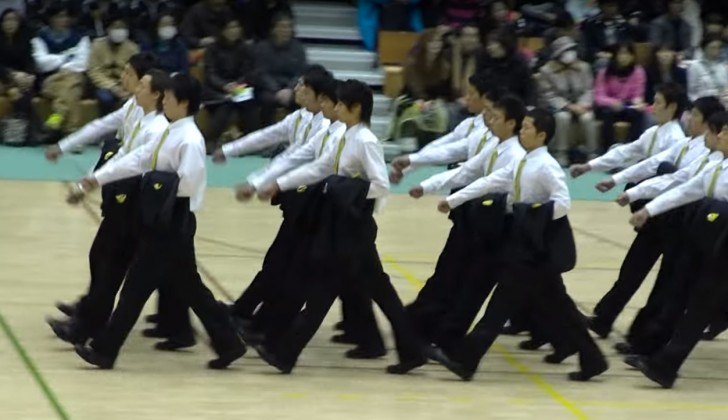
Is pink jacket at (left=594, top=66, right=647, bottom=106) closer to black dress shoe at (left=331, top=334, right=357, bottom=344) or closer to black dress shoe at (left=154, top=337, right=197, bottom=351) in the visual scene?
black dress shoe at (left=331, top=334, right=357, bottom=344)

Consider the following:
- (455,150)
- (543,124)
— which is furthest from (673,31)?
(543,124)

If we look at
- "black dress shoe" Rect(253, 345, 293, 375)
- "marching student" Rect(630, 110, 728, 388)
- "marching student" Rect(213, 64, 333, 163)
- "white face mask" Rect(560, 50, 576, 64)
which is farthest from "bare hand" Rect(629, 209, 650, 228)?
"white face mask" Rect(560, 50, 576, 64)

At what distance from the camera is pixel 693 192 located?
373 inches

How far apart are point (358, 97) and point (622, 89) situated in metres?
10.3

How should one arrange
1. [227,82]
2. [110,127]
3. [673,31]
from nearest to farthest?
[110,127] → [227,82] → [673,31]

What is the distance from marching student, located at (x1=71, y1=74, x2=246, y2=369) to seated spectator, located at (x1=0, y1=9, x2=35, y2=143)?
31.2 feet

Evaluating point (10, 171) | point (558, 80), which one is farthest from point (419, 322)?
point (558, 80)

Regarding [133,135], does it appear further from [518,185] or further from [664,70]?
[664,70]

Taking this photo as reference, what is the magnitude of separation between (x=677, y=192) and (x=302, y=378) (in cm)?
255

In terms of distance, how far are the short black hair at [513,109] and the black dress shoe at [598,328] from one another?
6.02ft

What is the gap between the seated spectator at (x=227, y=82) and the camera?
18516mm

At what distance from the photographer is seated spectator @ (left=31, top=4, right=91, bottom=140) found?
18.4m

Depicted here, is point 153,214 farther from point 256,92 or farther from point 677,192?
point 256,92

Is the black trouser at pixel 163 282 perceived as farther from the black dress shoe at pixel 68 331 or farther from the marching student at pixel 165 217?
the black dress shoe at pixel 68 331
